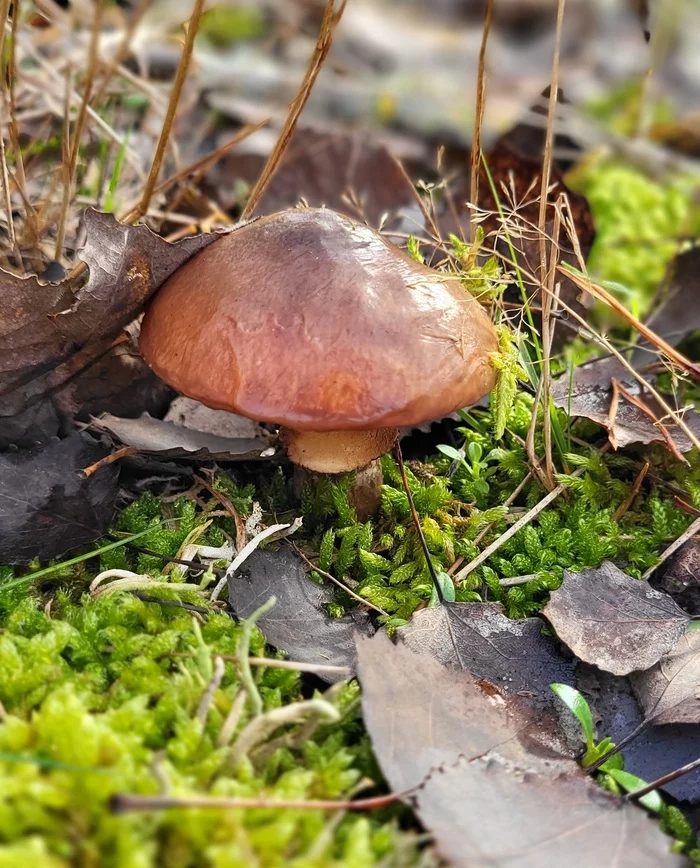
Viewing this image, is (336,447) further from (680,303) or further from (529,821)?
(680,303)

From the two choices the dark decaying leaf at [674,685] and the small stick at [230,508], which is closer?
the dark decaying leaf at [674,685]

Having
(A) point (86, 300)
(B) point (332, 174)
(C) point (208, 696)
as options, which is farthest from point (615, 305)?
(B) point (332, 174)

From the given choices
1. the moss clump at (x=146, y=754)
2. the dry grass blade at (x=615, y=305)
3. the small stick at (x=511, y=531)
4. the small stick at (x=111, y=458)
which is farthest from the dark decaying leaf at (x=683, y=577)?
the small stick at (x=111, y=458)

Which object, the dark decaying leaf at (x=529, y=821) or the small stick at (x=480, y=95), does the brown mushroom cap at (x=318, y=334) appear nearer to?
the small stick at (x=480, y=95)

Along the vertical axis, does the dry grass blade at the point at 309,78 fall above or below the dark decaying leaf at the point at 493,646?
above

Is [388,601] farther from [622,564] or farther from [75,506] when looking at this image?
[75,506]

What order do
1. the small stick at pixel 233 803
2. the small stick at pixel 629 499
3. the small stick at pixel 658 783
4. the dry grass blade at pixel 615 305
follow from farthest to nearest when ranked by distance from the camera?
the small stick at pixel 629 499 < the dry grass blade at pixel 615 305 < the small stick at pixel 658 783 < the small stick at pixel 233 803

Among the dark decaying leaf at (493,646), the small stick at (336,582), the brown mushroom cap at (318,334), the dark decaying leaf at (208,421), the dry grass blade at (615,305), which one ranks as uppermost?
the dry grass blade at (615,305)

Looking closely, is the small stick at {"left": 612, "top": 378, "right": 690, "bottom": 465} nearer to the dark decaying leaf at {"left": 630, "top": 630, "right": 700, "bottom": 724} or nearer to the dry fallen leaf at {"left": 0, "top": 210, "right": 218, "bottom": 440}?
the dark decaying leaf at {"left": 630, "top": 630, "right": 700, "bottom": 724}
